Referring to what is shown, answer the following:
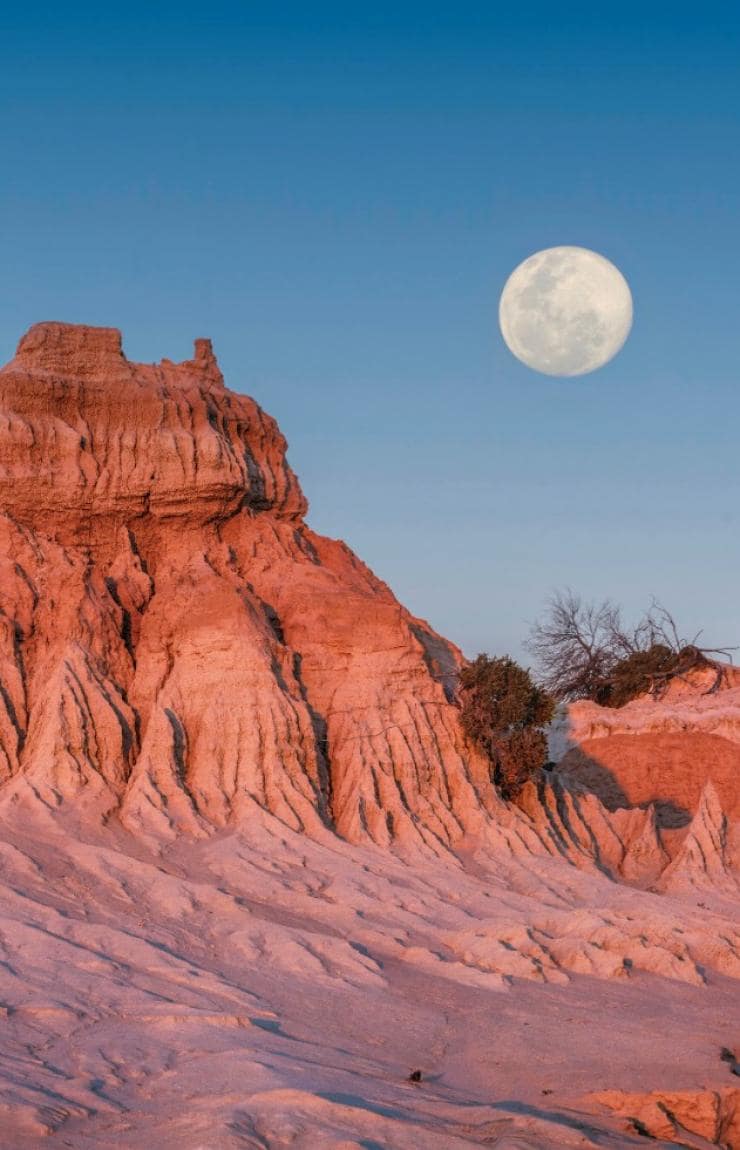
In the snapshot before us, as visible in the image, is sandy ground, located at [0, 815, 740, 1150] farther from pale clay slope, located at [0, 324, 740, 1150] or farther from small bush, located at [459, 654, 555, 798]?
small bush, located at [459, 654, 555, 798]

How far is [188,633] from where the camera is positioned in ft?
134

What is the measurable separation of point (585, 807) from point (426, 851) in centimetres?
860

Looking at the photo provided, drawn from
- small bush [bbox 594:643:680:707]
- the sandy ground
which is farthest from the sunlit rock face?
small bush [bbox 594:643:680:707]

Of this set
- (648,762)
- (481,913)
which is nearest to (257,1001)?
(481,913)

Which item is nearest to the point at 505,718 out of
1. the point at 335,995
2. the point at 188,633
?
the point at 188,633

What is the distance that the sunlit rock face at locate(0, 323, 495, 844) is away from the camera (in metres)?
38.3

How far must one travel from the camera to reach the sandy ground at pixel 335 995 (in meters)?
20.9

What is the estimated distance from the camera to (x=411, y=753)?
Answer: 40.7 m

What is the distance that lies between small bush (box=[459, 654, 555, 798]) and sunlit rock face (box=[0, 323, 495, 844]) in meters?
0.68

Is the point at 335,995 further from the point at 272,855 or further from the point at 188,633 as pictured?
the point at 188,633

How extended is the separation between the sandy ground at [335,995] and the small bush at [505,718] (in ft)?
12.7

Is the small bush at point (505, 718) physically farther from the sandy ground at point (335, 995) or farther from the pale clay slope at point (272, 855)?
the sandy ground at point (335, 995)

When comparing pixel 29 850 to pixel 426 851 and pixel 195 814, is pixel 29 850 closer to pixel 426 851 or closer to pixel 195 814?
pixel 195 814

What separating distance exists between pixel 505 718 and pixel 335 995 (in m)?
14.9
